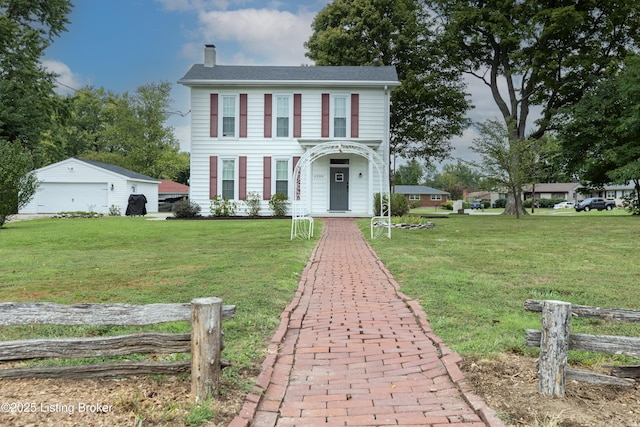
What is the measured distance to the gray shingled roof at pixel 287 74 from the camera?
2138cm

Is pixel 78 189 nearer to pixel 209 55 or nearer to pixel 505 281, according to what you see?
pixel 209 55

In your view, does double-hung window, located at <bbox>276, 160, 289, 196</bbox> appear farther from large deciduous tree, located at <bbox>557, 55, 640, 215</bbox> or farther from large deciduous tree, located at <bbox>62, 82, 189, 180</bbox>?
large deciduous tree, located at <bbox>62, 82, 189, 180</bbox>

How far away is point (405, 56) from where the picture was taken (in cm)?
2927

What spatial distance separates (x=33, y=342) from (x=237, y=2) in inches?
737

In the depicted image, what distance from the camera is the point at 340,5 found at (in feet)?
98.2

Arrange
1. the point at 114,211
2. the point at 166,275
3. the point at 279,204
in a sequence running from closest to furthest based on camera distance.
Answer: the point at 166,275, the point at 279,204, the point at 114,211

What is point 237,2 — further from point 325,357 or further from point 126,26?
point 325,357

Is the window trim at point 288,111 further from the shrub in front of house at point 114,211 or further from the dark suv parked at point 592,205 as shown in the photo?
the dark suv parked at point 592,205

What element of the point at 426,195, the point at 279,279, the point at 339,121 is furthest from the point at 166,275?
the point at 426,195

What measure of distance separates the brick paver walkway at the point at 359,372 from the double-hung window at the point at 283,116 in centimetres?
1649

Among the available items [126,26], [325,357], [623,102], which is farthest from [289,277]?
[623,102]

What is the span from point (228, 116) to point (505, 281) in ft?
57.4

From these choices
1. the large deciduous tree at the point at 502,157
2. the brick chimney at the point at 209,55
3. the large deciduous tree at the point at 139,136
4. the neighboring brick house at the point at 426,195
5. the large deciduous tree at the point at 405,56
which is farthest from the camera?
the neighboring brick house at the point at 426,195

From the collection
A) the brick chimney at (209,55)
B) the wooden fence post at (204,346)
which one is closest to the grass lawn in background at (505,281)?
the wooden fence post at (204,346)
